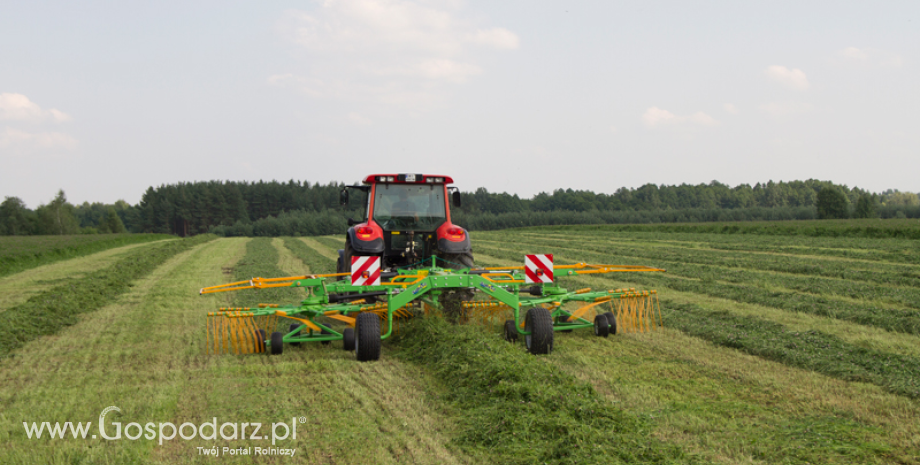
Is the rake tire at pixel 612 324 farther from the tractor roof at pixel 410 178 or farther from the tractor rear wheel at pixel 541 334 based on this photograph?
the tractor roof at pixel 410 178

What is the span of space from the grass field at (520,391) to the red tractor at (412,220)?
5.26 ft

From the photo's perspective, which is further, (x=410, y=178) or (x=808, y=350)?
(x=410, y=178)

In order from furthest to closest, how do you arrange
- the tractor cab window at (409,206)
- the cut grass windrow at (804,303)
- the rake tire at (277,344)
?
the tractor cab window at (409,206)
the cut grass windrow at (804,303)
the rake tire at (277,344)

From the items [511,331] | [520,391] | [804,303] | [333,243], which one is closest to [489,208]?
[333,243]

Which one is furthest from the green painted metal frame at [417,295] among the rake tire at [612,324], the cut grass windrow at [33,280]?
the cut grass windrow at [33,280]

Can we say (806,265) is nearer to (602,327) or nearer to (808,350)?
(808,350)

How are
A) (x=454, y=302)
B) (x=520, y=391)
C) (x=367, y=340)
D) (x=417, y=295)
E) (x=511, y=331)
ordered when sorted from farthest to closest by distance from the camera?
1. (x=454, y=302)
2. (x=511, y=331)
3. (x=417, y=295)
4. (x=367, y=340)
5. (x=520, y=391)

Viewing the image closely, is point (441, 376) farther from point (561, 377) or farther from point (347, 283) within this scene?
point (347, 283)

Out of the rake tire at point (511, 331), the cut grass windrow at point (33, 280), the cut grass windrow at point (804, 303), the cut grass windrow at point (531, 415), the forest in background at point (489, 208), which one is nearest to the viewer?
the cut grass windrow at point (531, 415)

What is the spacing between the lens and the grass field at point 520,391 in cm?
Result: 379

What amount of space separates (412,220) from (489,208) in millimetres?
65462

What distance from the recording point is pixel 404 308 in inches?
295

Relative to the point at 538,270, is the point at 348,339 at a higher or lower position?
lower

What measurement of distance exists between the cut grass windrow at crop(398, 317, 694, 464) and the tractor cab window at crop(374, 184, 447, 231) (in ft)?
10.3
